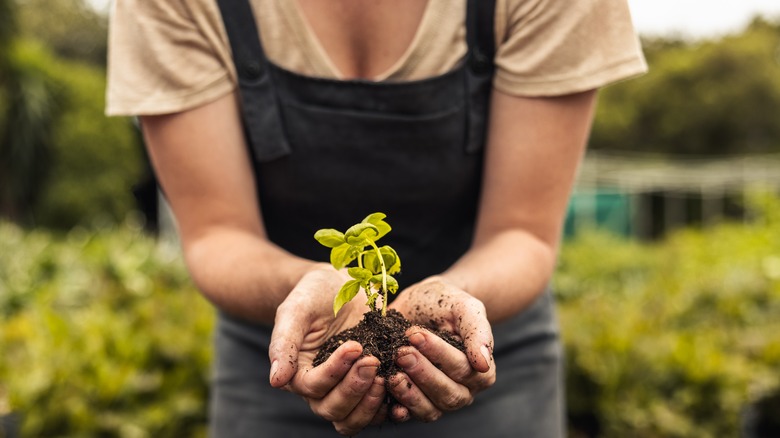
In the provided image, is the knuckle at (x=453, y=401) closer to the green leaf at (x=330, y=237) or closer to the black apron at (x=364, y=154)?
the green leaf at (x=330, y=237)

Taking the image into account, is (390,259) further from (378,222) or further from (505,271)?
(505,271)

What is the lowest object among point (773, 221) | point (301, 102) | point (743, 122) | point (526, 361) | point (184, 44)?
point (743, 122)

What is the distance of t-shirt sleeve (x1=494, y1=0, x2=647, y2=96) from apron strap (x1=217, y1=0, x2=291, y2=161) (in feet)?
1.95

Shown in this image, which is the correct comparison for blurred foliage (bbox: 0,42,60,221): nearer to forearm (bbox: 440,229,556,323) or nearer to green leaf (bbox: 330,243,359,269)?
forearm (bbox: 440,229,556,323)

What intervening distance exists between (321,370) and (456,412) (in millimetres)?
867

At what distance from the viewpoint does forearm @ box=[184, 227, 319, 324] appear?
6.04 ft

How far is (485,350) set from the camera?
1499 mm

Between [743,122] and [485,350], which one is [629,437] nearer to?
[485,350]

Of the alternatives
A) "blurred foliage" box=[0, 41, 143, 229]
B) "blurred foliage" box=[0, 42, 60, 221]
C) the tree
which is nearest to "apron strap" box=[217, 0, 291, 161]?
the tree

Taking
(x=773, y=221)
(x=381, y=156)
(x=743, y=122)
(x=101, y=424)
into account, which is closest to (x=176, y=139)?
(x=381, y=156)

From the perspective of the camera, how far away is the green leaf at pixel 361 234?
5.05 ft

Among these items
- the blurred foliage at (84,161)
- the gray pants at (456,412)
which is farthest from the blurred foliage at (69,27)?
the gray pants at (456,412)

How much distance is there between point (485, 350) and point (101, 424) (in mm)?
2929

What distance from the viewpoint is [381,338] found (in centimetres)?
162
